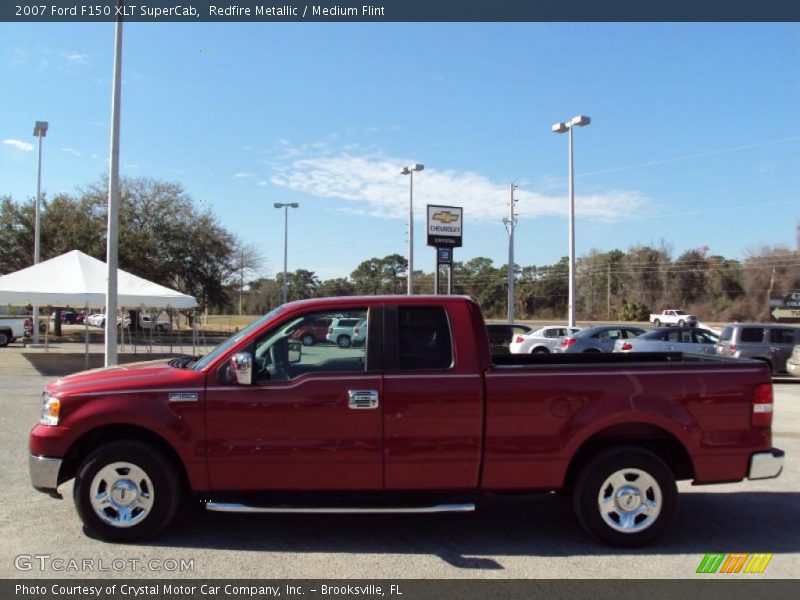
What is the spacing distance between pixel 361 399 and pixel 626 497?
85.1 inches

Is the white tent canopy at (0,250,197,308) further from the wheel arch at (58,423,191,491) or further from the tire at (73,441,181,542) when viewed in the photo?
the tire at (73,441,181,542)

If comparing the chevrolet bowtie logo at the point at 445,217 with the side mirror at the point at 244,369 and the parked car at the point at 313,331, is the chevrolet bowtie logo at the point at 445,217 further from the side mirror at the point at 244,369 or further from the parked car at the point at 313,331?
the side mirror at the point at 244,369

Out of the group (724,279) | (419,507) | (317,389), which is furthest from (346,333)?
(724,279)

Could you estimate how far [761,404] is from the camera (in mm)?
4910

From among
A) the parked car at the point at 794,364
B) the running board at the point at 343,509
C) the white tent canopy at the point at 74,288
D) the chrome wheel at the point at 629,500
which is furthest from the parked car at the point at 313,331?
the white tent canopy at the point at 74,288

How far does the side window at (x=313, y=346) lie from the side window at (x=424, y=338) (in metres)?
0.30

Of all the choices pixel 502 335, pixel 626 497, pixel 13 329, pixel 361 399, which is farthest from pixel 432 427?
pixel 13 329

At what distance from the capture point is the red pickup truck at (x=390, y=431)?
4695 mm

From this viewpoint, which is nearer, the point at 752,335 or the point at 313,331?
the point at 313,331

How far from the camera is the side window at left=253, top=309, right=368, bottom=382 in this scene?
4.86 metres

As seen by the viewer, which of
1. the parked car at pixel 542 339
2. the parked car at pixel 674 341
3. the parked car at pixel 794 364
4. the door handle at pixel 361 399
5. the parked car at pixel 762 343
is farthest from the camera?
the parked car at pixel 542 339

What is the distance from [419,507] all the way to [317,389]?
114cm

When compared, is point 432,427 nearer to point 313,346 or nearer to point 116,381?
point 313,346

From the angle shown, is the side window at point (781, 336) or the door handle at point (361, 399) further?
the side window at point (781, 336)
